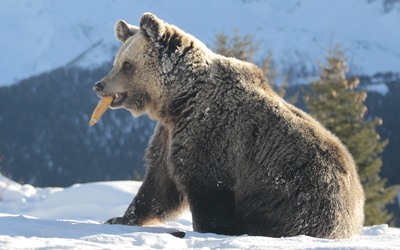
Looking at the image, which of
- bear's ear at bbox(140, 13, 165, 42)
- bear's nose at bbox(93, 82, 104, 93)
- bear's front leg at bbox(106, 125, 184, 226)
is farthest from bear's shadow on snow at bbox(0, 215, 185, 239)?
bear's ear at bbox(140, 13, 165, 42)

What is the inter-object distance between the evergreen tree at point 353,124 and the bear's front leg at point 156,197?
15.8m

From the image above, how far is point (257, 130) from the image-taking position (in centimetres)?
400

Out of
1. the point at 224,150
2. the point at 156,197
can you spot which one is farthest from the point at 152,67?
the point at 156,197

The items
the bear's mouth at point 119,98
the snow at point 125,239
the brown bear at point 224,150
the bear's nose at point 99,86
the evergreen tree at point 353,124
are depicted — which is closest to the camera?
the snow at point 125,239

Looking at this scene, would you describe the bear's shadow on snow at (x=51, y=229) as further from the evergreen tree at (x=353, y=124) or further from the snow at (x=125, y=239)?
the evergreen tree at (x=353, y=124)

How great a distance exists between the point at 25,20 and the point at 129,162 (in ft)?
353

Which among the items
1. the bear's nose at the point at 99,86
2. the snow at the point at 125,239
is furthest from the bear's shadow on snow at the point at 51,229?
the bear's nose at the point at 99,86

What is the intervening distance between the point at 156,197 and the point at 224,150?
0.98 meters

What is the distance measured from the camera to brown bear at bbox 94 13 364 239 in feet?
12.3

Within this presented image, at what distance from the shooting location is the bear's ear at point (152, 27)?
4.43 metres

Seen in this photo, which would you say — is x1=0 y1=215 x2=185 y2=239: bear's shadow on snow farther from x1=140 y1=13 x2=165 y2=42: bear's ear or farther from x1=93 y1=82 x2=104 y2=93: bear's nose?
x1=140 y1=13 x2=165 y2=42: bear's ear

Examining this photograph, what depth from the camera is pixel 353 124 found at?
2000 centimetres

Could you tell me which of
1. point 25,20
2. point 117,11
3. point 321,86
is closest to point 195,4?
point 117,11

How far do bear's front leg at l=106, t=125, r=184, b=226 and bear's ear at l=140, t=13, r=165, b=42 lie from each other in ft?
2.93
